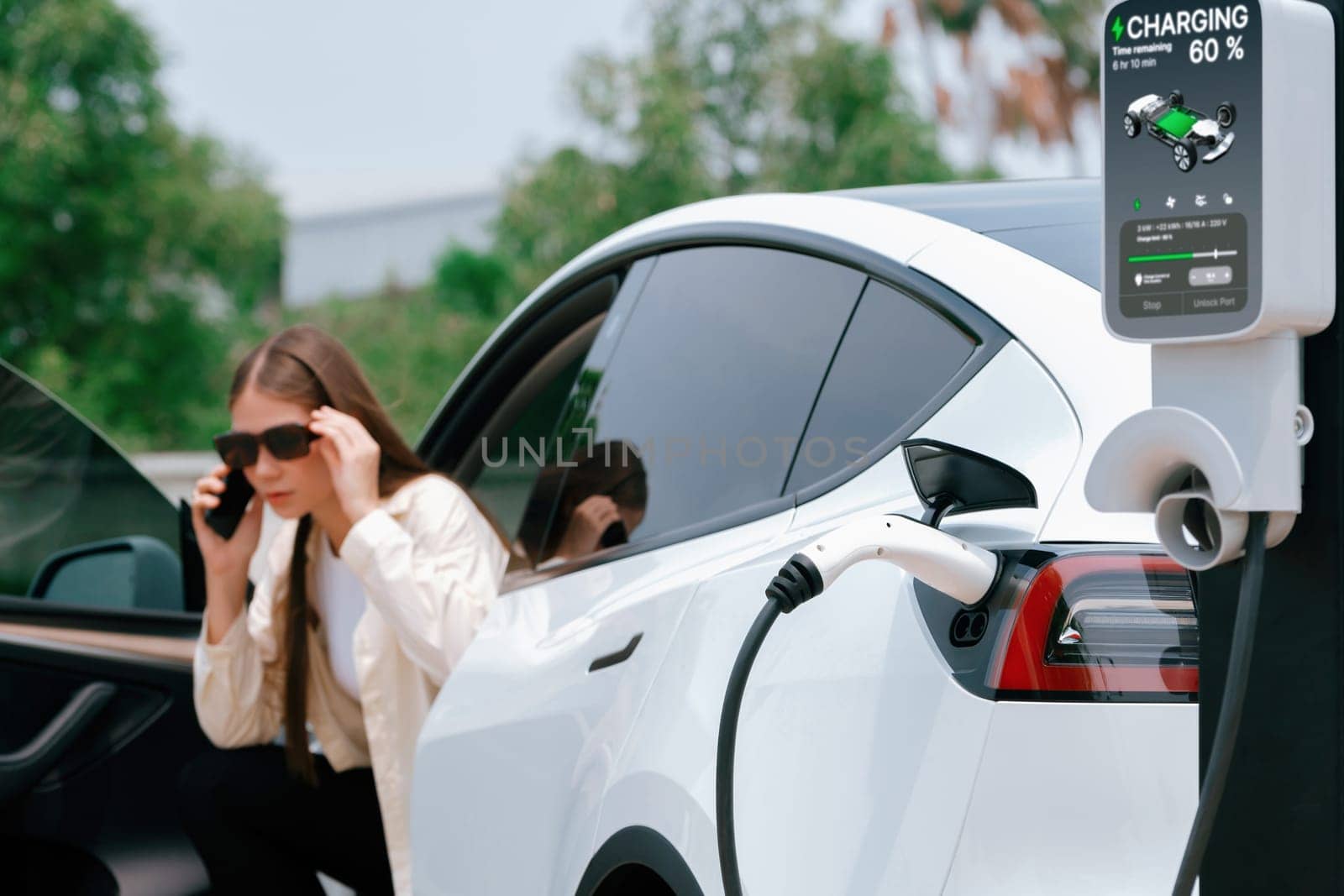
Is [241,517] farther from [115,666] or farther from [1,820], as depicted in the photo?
[1,820]

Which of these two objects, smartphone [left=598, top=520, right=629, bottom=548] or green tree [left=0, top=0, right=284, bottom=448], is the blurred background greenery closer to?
green tree [left=0, top=0, right=284, bottom=448]

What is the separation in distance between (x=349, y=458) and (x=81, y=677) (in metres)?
0.66

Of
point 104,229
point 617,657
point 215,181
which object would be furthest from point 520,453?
point 215,181

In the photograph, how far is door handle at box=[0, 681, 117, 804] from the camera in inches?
112

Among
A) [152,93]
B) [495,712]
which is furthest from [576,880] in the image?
[152,93]

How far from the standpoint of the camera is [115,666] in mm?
2928

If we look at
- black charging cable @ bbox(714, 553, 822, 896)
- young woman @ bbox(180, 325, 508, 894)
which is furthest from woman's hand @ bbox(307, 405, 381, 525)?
black charging cable @ bbox(714, 553, 822, 896)

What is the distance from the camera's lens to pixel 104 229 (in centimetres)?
2069

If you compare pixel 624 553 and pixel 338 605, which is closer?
pixel 624 553

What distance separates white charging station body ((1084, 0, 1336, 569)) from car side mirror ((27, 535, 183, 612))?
7.73 feet

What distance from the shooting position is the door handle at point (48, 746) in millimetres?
2850

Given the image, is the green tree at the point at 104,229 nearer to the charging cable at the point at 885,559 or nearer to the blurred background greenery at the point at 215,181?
the blurred background greenery at the point at 215,181

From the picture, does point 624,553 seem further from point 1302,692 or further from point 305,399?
point 1302,692

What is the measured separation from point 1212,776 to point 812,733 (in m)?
0.49
